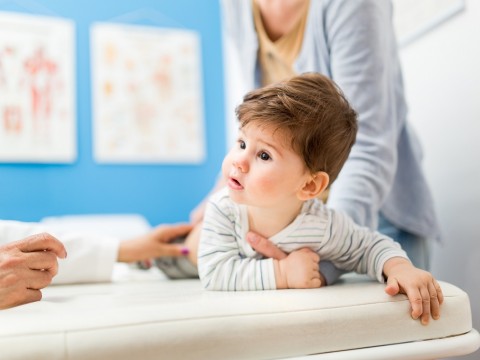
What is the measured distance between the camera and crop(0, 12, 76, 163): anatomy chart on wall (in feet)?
7.55

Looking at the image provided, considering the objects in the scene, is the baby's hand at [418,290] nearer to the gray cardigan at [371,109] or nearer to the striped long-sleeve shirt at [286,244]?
the striped long-sleeve shirt at [286,244]

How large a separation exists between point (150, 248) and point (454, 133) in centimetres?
84

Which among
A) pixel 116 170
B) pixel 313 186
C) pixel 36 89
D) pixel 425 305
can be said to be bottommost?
pixel 425 305

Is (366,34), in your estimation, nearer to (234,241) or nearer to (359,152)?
(359,152)

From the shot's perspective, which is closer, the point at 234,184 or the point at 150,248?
the point at 234,184

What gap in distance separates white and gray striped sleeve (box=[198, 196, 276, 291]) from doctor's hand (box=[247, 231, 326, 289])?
0.06 ft

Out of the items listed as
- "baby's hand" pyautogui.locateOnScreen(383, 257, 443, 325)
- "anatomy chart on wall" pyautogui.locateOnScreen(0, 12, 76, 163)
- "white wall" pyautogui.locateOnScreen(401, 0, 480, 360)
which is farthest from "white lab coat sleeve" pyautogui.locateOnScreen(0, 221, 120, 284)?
"anatomy chart on wall" pyautogui.locateOnScreen(0, 12, 76, 163)

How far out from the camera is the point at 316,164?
0.82 metres

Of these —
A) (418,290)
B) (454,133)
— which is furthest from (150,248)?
(454,133)

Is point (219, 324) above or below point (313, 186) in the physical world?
below

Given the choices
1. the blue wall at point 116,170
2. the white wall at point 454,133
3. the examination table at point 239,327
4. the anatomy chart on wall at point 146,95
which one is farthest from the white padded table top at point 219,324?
the anatomy chart on wall at point 146,95

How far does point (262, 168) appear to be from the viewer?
785 mm

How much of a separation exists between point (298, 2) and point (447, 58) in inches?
17.6

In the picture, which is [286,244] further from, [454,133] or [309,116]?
[454,133]
